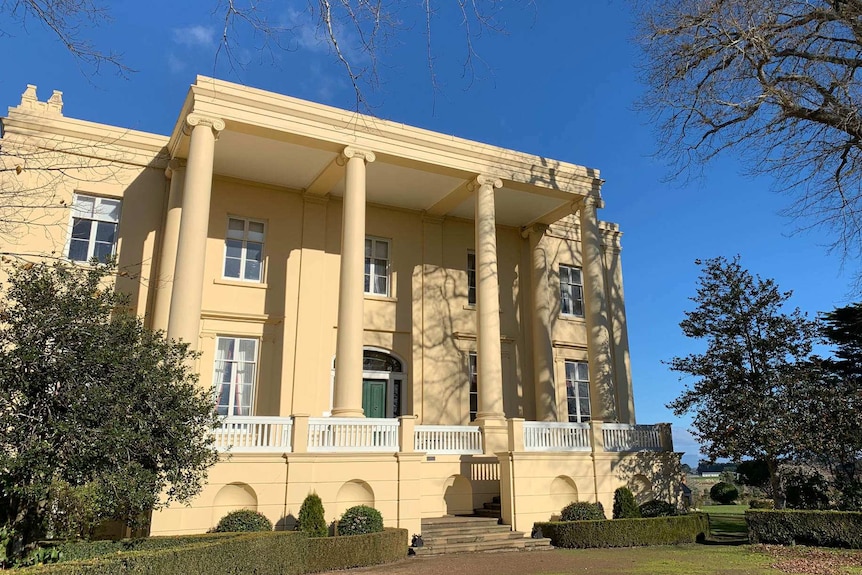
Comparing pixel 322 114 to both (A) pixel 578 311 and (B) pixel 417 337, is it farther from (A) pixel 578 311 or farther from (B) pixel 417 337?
(A) pixel 578 311

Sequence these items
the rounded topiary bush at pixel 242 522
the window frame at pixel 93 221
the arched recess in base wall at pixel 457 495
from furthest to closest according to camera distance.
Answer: the window frame at pixel 93 221
the arched recess in base wall at pixel 457 495
the rounded topiary bush at pixel 242 522

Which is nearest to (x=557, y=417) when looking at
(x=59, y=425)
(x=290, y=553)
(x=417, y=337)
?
(x=417, y=337)

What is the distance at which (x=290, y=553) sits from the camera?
1112cm

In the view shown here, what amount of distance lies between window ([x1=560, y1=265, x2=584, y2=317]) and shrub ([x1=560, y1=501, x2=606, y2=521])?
9472 mm

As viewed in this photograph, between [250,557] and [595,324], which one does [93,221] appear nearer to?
[250,557]

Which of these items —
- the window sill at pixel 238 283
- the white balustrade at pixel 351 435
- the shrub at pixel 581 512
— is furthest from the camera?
the window sill at pixel 238 283

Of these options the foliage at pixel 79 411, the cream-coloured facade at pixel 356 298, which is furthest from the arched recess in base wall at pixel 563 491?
the foliage at pixel 79 411

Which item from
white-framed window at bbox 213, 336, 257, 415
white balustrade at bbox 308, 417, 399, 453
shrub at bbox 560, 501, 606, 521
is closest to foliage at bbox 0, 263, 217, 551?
white balustrade at bbox 308, 417, 399, 453

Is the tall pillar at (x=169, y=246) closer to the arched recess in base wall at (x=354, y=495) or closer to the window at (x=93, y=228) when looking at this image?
the window at (x=93, y=228)

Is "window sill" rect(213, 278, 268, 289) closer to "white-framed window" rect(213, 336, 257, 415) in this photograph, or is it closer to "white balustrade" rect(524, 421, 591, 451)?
"white-framed window" rect(213, 336, 257, 415)

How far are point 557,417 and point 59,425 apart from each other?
17240 millimetres

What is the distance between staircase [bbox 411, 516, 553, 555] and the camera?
13.8m

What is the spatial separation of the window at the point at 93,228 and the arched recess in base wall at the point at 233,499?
806 centimetres

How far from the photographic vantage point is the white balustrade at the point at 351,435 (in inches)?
564
